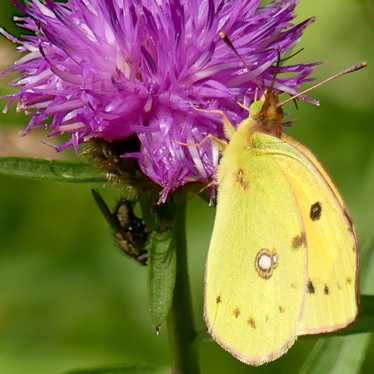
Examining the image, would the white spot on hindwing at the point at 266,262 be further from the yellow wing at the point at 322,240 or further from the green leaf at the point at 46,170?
the green leaf at the point at 46,170

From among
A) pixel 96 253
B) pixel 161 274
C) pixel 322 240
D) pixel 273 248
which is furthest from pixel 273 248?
pixel 96 253

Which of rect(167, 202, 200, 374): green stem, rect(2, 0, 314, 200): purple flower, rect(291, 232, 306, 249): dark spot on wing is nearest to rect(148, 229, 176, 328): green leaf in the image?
rect(167, 202, 200, 374): green stem

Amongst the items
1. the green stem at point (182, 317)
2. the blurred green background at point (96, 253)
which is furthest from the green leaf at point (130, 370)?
the blurred green background at point (96, 253)

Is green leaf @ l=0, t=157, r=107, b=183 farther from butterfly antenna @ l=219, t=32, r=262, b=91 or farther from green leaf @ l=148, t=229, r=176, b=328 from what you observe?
butterfly antenna @ l=219, t=32, r=262, b=91

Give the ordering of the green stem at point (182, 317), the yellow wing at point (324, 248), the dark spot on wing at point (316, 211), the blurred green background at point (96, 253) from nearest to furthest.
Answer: the yellow wing at point (324, 248) → the dark spot on wing at point (316, 211) → the green stem at point (182, 317) → the blurred green background at point (96, 253)

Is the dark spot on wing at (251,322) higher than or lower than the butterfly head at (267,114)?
lower

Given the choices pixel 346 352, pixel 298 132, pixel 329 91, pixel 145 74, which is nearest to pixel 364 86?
pixel 329 91
